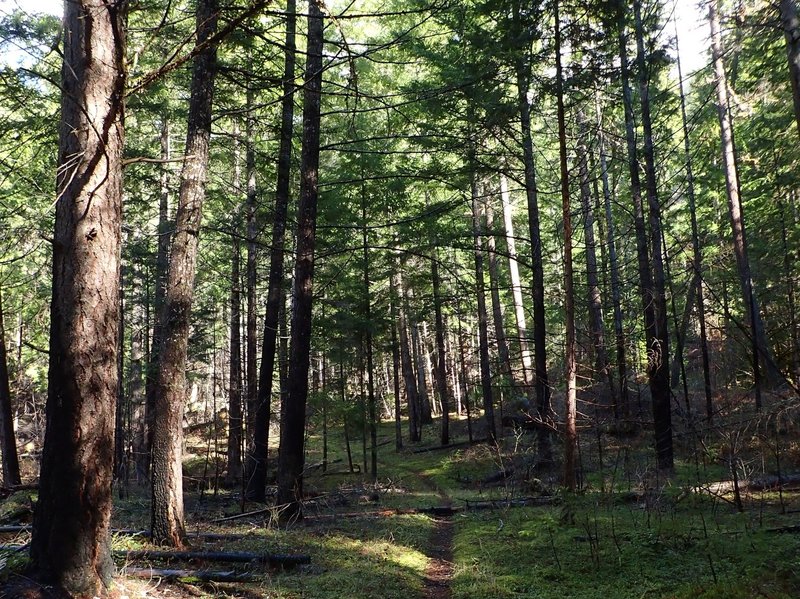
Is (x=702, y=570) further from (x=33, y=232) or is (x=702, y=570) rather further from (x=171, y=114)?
(x=171, y=114)

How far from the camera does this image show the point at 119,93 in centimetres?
413

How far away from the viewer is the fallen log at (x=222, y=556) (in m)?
6.13

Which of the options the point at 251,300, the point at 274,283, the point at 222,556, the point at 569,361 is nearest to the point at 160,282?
the point at 251,300

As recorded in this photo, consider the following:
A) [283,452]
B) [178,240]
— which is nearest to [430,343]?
[283,452]

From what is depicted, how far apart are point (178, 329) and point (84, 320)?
3.44m

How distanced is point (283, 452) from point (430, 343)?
31120 mm

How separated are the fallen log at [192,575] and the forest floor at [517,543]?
0.07ft

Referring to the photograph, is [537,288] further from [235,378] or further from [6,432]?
[6,432]

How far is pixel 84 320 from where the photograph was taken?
13.5 ft

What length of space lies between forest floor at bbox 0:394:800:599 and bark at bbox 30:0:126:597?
46 centimetres

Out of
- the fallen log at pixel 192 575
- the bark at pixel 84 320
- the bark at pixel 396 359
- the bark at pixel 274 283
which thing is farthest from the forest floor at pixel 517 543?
the bark at pixel 396 359

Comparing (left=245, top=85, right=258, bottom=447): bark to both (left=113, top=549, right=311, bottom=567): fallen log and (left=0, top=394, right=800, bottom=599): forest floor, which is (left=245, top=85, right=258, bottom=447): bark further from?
(left=113, top=549, right=311, bottom=567): fallen log

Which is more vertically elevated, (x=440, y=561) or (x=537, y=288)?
(x=537, y=288)

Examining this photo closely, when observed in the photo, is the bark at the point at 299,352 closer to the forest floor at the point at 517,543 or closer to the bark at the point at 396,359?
the forest floor at the point at 517,543
